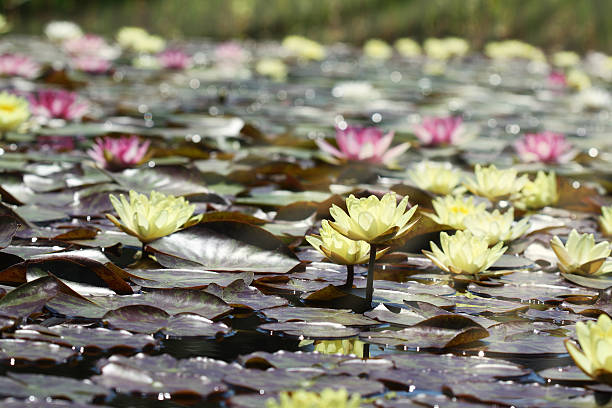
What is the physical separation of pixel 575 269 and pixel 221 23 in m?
7.47

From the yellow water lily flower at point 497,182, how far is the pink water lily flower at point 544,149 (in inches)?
29.4

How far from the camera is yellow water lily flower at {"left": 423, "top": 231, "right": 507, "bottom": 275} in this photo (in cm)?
159

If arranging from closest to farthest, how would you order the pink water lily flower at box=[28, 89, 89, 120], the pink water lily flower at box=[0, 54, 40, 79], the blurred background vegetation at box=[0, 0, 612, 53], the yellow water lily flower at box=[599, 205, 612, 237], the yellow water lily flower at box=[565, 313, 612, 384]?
the yellow water lily flower at box=[565, 313, 612, 384] < the yellow water lily flower at box=[599, 205, 612, 237] < the pink water lily flower at box=[28, 89, 89, 120] < the pink water lily flower at box=[0, 54, 40, 79] < the blurred background vegetation at box=[0, 0, 612, 53]

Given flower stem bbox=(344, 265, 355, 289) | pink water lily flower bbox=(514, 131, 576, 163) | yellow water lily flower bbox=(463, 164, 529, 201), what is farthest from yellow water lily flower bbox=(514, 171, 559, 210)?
flower stem bbox=(344, 265, 355, 289)

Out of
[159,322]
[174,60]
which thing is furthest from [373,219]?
[174,60]

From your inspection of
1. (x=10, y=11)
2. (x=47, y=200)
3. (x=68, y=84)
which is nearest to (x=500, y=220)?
(x=47, y=200)

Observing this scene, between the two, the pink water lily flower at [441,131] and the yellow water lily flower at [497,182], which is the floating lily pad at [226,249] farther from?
the pink water lily flower at [441,131]

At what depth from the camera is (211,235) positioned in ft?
5.57

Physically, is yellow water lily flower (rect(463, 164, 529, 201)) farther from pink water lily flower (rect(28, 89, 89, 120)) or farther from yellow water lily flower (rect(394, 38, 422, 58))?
yellow water lily flower (rect(394, 38, 422, 58))

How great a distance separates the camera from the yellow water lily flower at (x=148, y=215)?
1578 mm

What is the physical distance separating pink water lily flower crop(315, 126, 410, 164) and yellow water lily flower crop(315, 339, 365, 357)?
1371 millimetres

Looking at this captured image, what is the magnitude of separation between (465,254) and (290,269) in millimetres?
349

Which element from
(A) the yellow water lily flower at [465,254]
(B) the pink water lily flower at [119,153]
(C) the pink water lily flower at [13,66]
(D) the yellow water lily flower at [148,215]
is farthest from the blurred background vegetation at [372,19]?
(A) the yellow water lily flower at [465,254]

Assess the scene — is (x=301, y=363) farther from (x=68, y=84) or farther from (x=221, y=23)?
(x=221, y=23)
